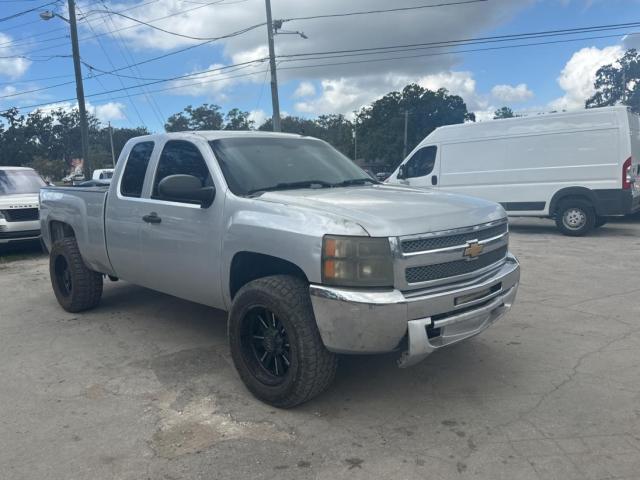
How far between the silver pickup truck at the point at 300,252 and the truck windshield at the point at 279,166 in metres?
0.02

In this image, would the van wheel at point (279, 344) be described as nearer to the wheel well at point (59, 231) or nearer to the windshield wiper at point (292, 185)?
the windshield wiper at point (292, 185)

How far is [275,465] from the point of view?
112 inches

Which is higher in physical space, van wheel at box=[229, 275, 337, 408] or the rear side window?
the rear side window

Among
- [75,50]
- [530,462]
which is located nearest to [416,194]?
[530,462]

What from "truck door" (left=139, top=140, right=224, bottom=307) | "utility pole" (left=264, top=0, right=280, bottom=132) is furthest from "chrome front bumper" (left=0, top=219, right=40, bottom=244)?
"utility pole" (left=264, top=0, right=280, bottom=132)

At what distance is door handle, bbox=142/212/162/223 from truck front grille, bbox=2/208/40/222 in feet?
22.2

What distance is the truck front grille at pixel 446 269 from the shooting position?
3166 mm

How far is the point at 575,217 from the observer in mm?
10891

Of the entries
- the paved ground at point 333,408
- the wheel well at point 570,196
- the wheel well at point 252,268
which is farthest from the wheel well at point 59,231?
the wheel well at point 570,196

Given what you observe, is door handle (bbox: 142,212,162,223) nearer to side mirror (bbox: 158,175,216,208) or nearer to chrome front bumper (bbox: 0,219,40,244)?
side mirror (bbox: 158,175,216,208)

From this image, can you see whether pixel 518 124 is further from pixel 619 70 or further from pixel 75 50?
pixel 619 70

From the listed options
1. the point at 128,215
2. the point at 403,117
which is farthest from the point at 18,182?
the point at 403,117

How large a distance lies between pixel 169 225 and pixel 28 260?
7373 millimetres

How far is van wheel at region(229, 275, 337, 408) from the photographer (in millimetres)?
3225
